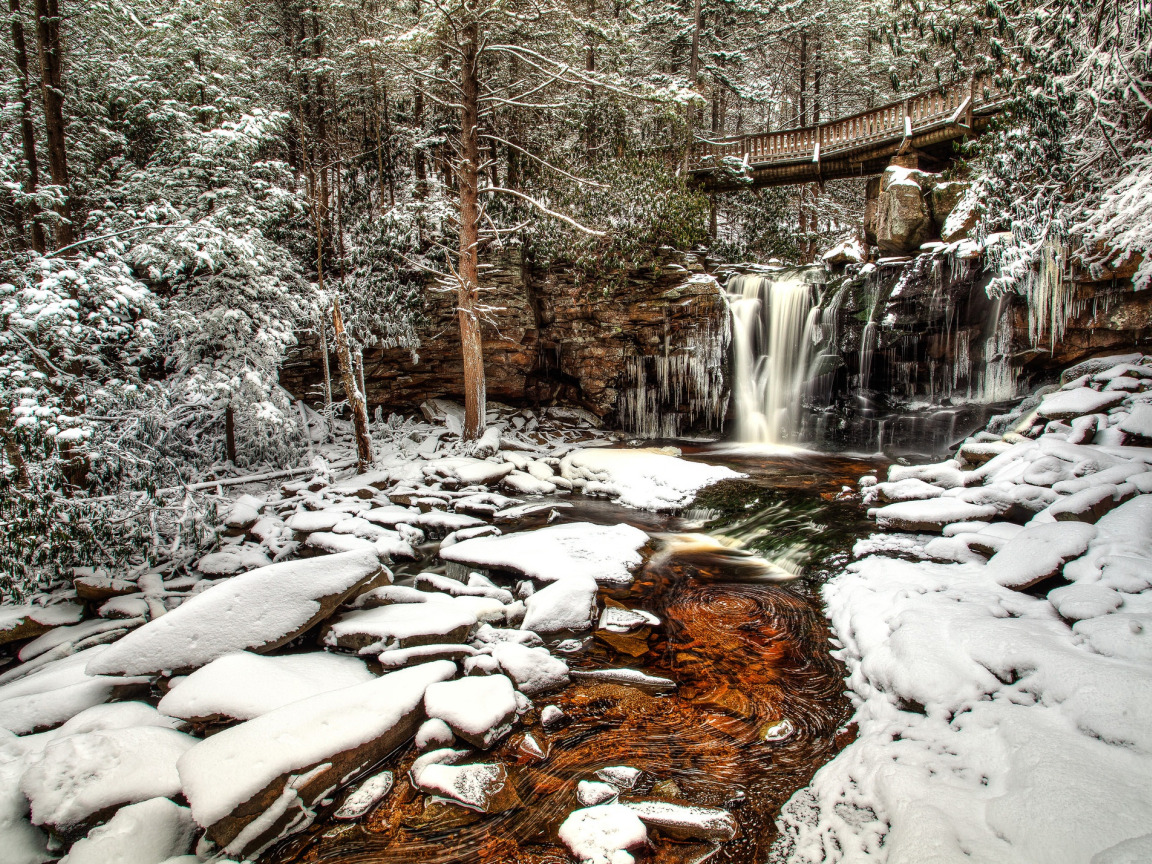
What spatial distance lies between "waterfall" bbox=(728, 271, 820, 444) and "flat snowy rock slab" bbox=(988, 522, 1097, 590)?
760cm

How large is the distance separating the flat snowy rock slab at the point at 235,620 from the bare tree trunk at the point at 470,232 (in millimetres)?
6483

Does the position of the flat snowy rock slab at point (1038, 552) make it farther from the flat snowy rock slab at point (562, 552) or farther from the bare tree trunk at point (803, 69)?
the bare tree trunk at point (803, 69)

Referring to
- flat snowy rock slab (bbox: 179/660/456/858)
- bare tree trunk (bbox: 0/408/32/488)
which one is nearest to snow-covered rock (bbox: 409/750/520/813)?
flat snowy rock slab (bbox: 179/660/456/858)

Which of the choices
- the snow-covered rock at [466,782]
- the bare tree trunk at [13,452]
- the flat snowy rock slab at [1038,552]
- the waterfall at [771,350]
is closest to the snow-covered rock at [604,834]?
the snow-covered rock at [466,782]

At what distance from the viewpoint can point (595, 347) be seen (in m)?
13.0

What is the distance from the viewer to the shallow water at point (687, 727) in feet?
8.40

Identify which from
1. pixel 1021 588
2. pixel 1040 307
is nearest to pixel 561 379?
pixel 1040 307

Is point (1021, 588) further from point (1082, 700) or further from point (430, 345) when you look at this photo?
point (430, 345)

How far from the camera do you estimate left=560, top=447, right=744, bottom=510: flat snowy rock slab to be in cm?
849

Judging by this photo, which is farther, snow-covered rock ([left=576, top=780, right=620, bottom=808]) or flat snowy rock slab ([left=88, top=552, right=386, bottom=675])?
flat snowy rock slab ([left=88, top=552, right=386, bottom=675])

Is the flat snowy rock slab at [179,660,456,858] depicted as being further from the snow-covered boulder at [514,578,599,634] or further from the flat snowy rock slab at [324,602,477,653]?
the snow-covered boulder at [514,578,599,634]

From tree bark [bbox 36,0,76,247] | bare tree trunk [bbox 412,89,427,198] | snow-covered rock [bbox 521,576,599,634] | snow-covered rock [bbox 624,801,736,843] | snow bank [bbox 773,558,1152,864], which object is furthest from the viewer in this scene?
bare tree trunk [bbox 412,89,427,198]

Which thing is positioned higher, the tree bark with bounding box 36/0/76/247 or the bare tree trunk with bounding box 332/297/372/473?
the tree bark with bounding box 36/0/76/247

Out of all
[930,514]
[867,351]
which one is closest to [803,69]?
[867,351]
